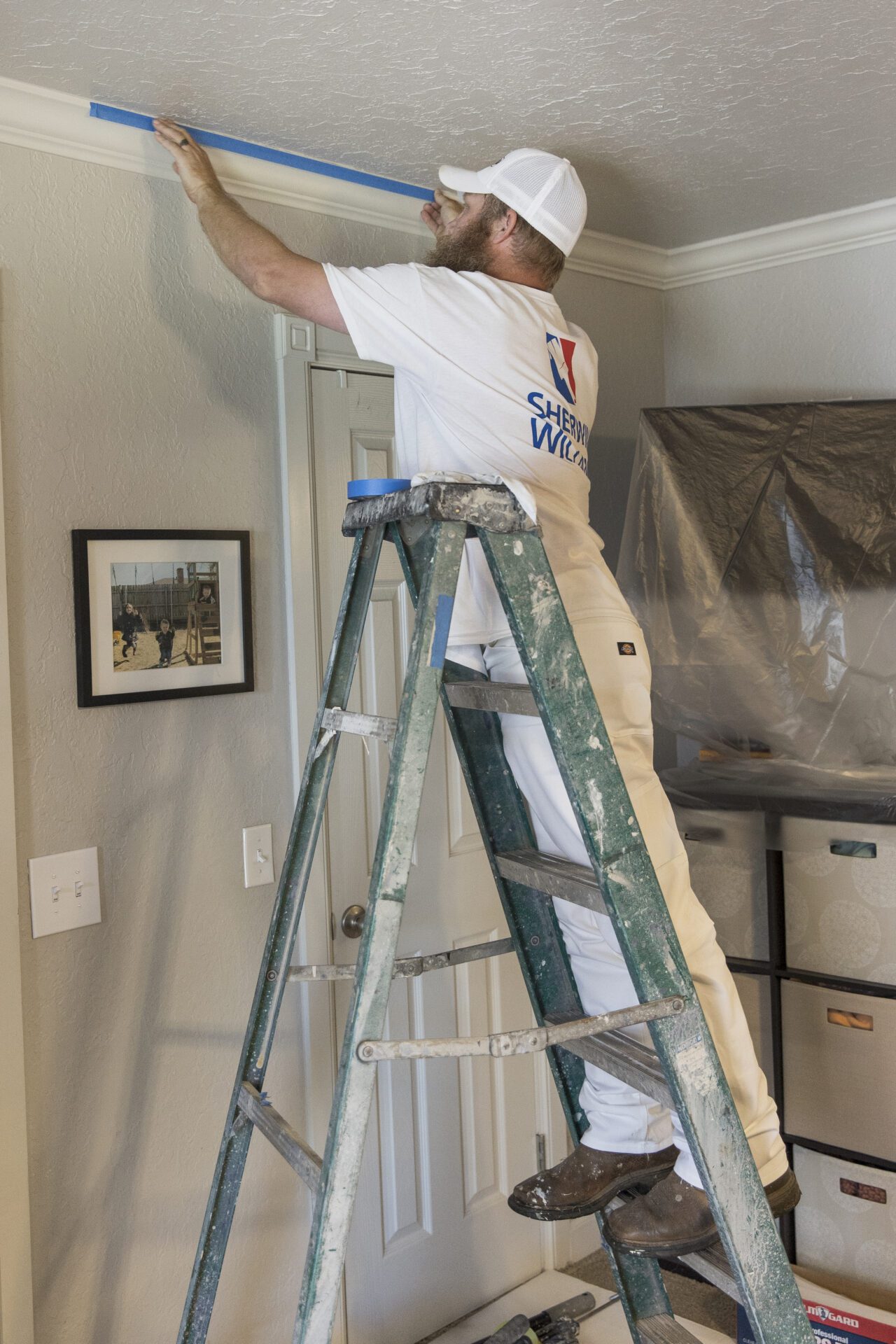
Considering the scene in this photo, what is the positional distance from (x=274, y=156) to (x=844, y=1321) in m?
2.58

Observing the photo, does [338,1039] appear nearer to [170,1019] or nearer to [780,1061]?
[170,1019]

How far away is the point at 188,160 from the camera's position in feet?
6.48

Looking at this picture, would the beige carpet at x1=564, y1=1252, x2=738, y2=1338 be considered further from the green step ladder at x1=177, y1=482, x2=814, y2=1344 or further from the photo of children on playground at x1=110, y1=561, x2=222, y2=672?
the photo of children on playground at x1=110, y1=561, x2=222, y2=672

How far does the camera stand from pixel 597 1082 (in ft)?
5.75

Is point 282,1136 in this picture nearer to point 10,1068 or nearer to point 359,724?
point 359,724

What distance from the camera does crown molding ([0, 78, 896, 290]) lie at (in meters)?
1.88

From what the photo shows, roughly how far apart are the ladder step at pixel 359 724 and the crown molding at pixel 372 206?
112 centimetres

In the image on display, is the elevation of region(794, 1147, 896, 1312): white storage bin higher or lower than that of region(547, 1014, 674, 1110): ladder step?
lower

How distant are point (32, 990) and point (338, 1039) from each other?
72cm

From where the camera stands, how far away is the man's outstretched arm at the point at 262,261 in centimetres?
171

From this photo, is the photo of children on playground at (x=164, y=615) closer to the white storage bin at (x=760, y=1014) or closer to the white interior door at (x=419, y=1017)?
the white interior door at (x=419, y=1017)

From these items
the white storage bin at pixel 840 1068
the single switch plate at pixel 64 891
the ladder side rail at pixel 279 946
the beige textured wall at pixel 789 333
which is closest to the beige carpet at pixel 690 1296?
the white storage bin at pixel 840 1068

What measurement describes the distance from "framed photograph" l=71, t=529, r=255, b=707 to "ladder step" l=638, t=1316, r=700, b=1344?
1.29m

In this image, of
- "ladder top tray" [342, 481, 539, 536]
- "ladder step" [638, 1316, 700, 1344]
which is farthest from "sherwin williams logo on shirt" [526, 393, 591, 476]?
"ladder step" [638, 1316, 700, 1344]
